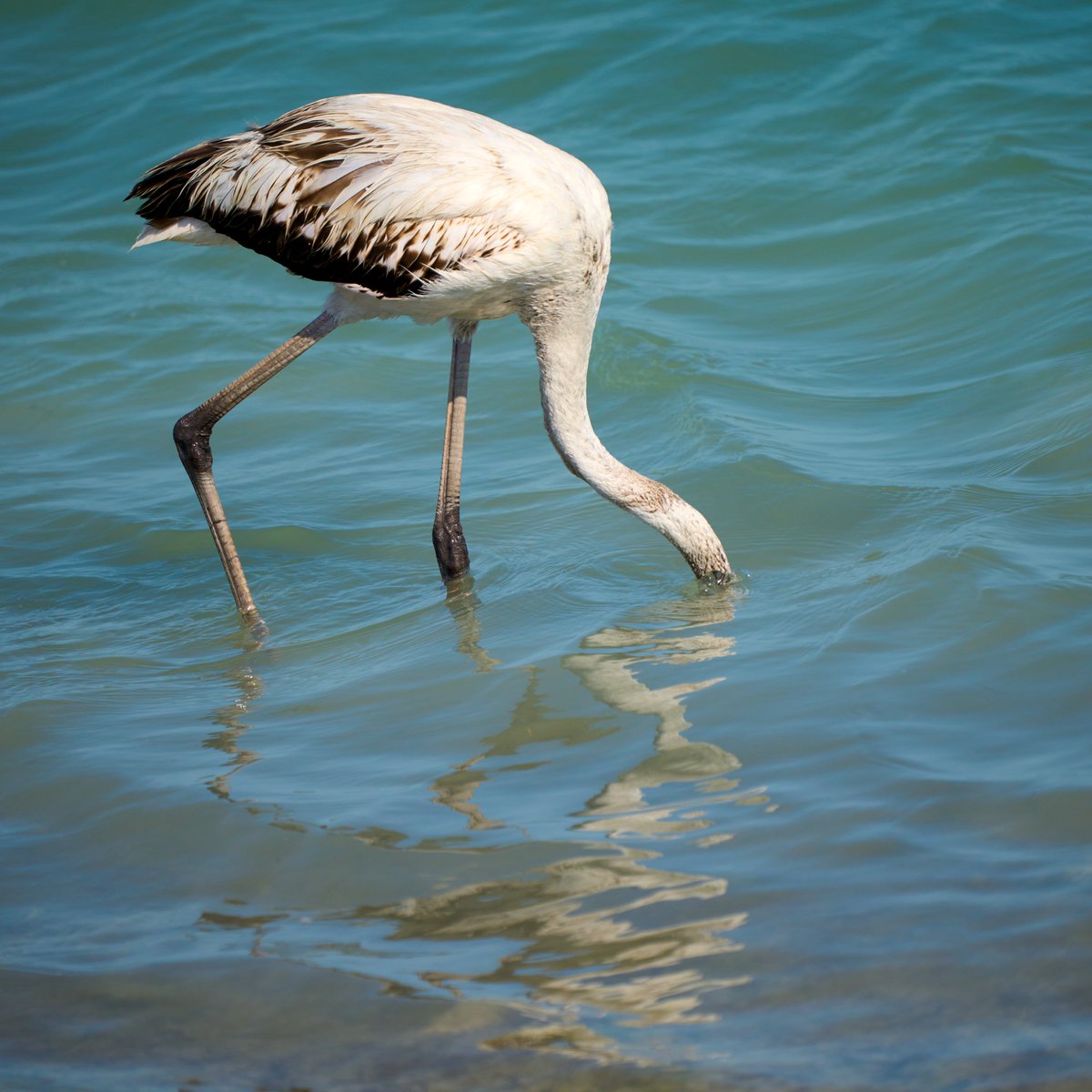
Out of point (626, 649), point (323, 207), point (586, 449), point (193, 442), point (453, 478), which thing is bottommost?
point (626, 649)

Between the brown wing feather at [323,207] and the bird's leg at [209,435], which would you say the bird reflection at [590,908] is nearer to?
the bird's leg at [209,435]

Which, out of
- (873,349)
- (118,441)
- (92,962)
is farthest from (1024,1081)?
(118,441)

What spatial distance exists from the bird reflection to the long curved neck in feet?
4.08

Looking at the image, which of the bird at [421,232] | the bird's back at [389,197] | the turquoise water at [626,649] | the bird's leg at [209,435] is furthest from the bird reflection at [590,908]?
the bird's back at [389,197]

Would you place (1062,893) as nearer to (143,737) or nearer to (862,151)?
(143,737)

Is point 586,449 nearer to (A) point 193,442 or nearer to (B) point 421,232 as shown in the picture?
(B) point 421,232

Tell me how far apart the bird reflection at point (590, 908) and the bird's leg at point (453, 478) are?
67.5 inches

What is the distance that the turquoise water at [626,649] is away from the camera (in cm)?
304

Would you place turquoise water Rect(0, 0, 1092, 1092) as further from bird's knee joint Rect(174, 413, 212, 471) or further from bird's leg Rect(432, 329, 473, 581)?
bird's knee joint Rect(174, 413, 212, 471)

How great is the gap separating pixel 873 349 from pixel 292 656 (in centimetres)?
488

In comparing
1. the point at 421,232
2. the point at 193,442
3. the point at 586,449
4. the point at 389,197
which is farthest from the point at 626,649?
the point at 193,442

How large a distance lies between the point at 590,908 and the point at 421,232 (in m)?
3.17

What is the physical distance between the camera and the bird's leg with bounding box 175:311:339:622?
6.02m

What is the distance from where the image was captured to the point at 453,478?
6.48 meters
